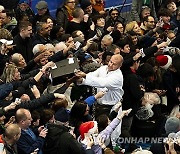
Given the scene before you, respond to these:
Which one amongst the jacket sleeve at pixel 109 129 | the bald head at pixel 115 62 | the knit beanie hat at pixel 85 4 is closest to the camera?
the jacket sleeve at pixel 109 129

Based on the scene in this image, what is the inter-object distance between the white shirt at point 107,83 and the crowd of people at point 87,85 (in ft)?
0.05

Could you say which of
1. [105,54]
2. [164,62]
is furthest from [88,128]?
[164,62]

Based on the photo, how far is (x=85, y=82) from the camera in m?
8.77

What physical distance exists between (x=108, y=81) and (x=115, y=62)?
315 mm

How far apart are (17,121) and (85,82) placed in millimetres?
1628

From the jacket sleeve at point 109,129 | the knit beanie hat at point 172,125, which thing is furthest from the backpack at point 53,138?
the knit beanie hat at point 172,125

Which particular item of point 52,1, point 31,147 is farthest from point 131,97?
point 52,1

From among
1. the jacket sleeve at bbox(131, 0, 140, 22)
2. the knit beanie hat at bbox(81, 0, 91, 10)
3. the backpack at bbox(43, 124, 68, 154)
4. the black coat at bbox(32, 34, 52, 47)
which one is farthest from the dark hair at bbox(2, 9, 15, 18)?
the backpack at bbox(43, 124, 68, 154)

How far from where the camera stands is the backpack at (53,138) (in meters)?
7.46

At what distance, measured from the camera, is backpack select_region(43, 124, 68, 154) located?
7457 mm

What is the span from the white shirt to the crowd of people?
0.02 metres

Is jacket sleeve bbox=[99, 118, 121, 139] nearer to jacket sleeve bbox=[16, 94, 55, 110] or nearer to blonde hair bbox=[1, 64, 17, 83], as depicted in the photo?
jacket sleeve bbox=[16, 94, 55, 110]

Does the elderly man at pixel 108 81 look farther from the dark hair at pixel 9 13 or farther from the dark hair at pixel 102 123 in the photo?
the dark hair at pixel 9 13

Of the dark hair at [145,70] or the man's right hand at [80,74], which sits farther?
the dark hair at [145,70]
